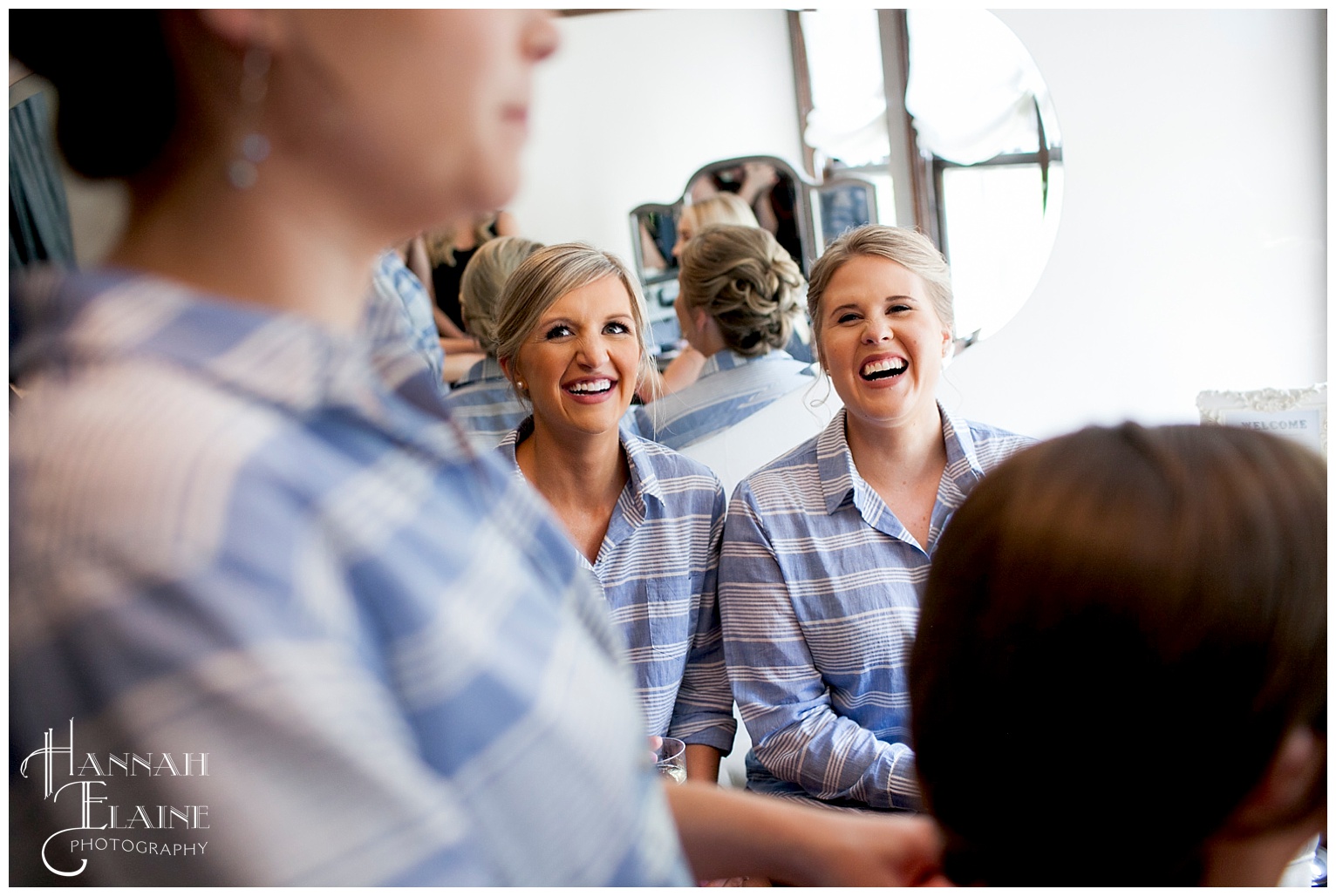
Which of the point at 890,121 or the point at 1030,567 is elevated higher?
the point at 890,121

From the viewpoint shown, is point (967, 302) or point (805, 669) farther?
point (967, 302)

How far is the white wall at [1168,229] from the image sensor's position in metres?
1.34

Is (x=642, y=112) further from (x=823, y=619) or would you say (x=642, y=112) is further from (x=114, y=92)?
(x=114, y=92)

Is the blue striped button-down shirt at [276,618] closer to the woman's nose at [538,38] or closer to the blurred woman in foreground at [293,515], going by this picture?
the blurred woman in foreground at [293,515]

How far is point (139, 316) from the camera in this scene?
0.33 m

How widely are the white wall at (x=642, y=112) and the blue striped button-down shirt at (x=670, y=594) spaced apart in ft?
1.14

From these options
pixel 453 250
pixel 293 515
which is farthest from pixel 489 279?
pixel 293 515

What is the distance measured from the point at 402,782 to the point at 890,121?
1.22m

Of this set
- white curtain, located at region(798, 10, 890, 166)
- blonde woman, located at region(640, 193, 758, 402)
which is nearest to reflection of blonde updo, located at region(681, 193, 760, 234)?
blonde woman, located at region(640, 193, 758, 402)

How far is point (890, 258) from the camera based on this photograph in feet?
3.88

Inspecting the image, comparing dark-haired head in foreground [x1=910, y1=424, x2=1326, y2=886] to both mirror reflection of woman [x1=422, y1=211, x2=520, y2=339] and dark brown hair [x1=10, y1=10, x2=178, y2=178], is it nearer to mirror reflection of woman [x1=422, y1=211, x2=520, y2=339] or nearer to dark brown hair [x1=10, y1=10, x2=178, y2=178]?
dark brown hair [x1=10, y1=10, x2=178, y2=178]

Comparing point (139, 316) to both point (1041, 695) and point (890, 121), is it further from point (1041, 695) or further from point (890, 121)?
point (890, 121)

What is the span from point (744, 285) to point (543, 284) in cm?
31

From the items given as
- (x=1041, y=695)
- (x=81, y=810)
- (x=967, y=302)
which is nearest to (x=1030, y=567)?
(x=1041, y=695)
